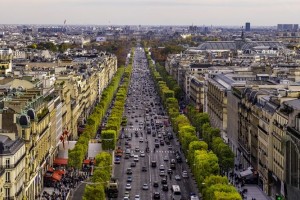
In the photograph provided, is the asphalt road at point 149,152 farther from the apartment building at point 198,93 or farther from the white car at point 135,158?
the apartment building at point 198,93

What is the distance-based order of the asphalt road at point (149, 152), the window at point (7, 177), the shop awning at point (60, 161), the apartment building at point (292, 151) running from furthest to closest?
the shop awning at point (60, 161), the asphalt road at point (149, 152), the apartment building at point (292, 151), the window at point (7, 177)

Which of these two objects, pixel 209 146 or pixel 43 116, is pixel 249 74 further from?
pixel 43 116

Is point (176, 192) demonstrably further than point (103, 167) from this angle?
No

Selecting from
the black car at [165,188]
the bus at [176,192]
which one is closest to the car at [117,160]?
the black car at [165,188]

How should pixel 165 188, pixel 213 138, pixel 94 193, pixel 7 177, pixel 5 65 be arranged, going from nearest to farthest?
1. pixel 7 177
2. pixel 94 193
3. pixel 165 188
4. pixel 213 138
5. pixel 5 65

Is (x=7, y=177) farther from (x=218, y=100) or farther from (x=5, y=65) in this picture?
(x=5, y=65)

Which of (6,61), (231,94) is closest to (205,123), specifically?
(231,94)

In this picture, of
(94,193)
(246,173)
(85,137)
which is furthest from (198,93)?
(94,193)

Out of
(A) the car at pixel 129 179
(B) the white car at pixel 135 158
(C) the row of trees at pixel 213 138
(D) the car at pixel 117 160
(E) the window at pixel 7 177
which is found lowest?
(B) the white car at pixel 135 158

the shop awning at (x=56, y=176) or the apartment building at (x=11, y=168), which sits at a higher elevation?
the apartment building at (x=11, y=168)
